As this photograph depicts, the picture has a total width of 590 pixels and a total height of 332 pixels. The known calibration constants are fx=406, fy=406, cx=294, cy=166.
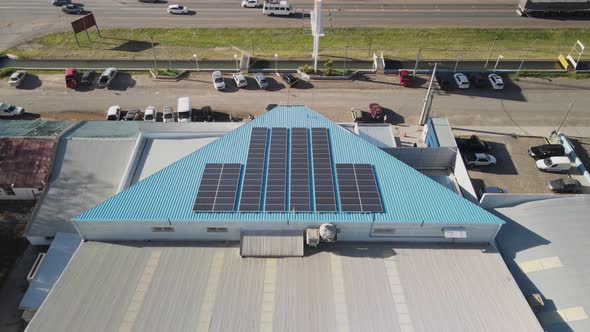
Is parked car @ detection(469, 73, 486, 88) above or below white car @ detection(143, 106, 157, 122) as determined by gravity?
below

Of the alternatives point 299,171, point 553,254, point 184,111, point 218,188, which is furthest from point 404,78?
point 218,188

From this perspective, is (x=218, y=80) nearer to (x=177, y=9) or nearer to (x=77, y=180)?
(x=77, y=180)

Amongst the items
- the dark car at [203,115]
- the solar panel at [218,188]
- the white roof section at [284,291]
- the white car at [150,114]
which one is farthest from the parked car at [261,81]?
the white roof section at [284,291]

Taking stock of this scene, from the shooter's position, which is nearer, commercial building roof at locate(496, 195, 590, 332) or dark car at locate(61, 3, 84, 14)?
commercial building roof at locate(496, 195, 590, 332)

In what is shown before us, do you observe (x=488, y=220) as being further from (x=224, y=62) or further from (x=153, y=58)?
(x=153, y=58)

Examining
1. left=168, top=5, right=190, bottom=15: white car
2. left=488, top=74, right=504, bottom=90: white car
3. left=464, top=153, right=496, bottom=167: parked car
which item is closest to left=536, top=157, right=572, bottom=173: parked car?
left=464, top=153, right=496, bottom=167: parked car

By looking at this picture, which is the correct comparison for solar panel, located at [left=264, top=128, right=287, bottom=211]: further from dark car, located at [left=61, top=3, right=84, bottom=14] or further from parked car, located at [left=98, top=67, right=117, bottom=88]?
dark car, located at [left=61, top=3, right=84, bottom=14]
